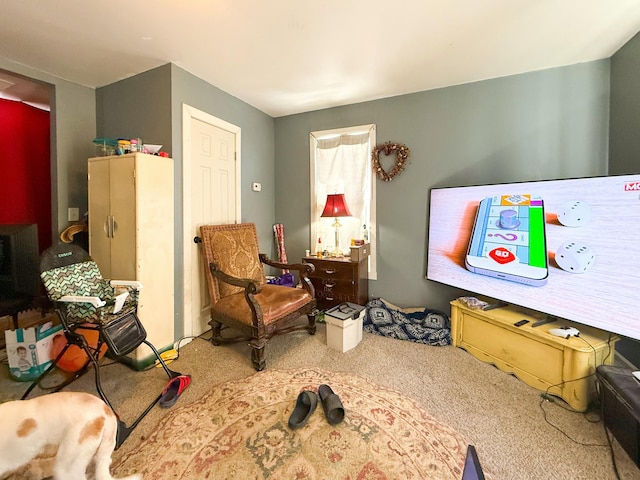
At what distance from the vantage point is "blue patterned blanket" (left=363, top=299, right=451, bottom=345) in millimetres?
2461

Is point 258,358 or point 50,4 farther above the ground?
point 50,4

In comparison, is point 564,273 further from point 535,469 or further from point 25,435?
point 25,435

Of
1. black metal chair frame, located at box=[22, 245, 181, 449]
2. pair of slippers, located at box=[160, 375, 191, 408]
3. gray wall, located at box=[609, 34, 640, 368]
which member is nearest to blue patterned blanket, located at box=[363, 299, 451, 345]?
gray wall, located at box=[609, 34, 640, 368]

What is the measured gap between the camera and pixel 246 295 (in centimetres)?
206

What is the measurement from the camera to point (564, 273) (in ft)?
5.81

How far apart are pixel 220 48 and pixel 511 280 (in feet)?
9.40

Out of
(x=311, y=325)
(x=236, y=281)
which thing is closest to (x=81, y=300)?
(x=236, y=281)

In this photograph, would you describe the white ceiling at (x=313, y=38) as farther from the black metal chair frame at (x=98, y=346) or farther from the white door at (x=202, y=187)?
the black metal chair frame at (x=98, y=346)

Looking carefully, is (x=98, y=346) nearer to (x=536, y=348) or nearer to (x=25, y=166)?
(x=25, y=166)

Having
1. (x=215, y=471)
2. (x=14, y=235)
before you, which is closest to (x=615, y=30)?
(x=215, y=471)

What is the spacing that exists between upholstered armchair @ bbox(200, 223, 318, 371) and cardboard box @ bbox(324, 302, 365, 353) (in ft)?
0.89

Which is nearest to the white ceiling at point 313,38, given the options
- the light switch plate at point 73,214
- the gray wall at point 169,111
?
the gray wall at point 169,111

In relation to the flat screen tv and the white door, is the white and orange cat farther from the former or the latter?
the flat screen tv

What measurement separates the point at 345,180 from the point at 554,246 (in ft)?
6.84
